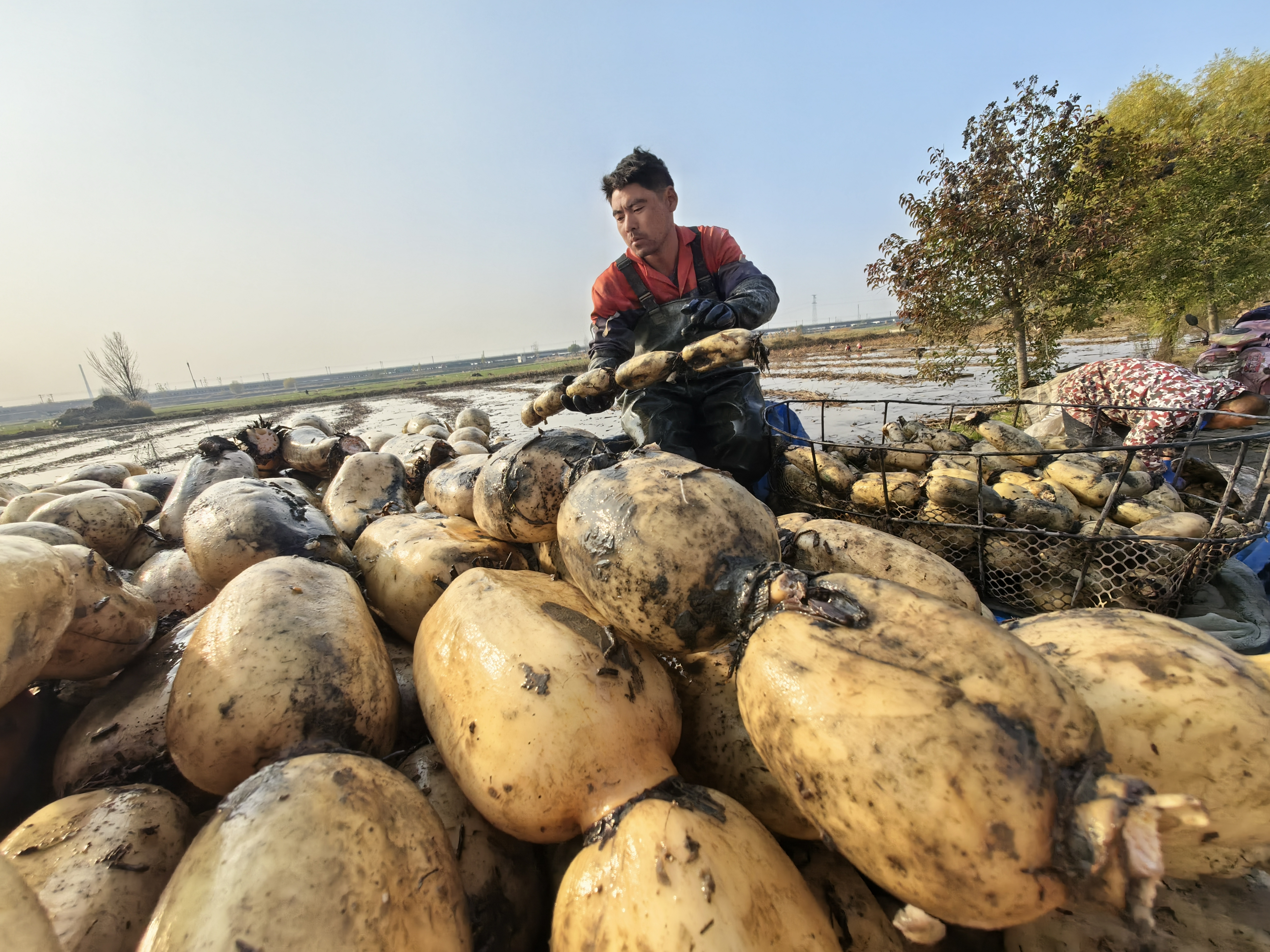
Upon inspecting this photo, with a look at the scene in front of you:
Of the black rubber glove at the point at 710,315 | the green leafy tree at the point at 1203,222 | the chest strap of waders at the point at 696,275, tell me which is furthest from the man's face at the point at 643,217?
the green leafy tree at the point at 1203,222

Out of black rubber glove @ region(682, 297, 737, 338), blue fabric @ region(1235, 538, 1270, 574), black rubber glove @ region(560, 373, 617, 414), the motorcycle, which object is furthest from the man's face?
the motorcycle

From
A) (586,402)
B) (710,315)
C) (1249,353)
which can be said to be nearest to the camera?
(710,315)

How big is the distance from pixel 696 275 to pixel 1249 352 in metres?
6.37

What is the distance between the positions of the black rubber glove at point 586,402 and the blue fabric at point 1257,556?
3760 millimetres

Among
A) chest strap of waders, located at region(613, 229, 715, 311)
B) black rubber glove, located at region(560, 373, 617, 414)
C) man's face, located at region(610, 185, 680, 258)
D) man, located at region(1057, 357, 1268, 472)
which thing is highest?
man's face, located at region(610, 185, 680, 258)

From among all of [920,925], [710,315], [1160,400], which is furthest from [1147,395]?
[920,925]

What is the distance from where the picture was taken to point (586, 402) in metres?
2.55

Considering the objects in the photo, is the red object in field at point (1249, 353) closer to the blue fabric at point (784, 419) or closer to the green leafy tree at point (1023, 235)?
Result: the green leafy tree at point (1023, 235)

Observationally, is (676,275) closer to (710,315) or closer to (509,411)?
(710,315)

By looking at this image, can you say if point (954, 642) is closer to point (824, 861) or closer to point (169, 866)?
point (824, 861)

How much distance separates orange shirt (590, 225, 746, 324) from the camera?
3.59 meters

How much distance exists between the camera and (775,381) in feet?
53.6

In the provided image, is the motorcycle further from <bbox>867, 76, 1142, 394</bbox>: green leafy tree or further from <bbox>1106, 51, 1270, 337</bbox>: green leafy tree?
<bbox>1106, 51, 1270, 337</bbox>: green leafy tree

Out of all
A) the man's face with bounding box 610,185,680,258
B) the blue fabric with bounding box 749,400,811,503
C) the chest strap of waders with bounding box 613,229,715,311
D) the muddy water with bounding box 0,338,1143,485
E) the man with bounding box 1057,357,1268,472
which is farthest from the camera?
the muddy water with bounding box 0,338,1143,485
